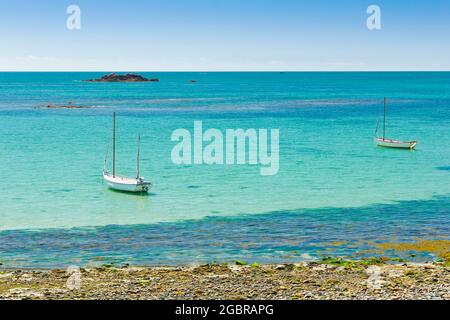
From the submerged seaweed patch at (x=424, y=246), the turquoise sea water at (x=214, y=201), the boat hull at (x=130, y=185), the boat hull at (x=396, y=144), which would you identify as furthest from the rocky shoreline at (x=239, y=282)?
the boat hull at (x=396, y=144)

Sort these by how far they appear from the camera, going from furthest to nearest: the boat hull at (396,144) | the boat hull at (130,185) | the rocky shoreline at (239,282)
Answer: the boat hull at (396,144) → the boat hull at (130,185) → the rocky shoreline at (239,282)

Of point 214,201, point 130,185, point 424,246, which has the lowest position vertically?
point 424,246

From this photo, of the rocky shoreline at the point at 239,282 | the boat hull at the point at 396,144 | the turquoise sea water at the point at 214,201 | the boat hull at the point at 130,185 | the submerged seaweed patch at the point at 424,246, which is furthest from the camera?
the boat hull at the point at 396,144

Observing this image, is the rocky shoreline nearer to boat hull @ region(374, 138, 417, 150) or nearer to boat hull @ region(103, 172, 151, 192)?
boat hull @ region(103, 172, 151, 192)

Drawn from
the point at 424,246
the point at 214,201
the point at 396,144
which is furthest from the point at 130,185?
the point at 396,144

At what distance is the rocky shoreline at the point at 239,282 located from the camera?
22172 mm

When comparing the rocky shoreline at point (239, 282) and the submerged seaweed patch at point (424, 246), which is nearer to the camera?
the rocky shoreline at point (239, 282)

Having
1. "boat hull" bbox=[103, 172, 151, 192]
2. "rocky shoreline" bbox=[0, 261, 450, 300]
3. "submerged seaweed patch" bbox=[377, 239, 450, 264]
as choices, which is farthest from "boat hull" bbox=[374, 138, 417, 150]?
"rocky shoreline" bbox=[0, 261, 450, 300]

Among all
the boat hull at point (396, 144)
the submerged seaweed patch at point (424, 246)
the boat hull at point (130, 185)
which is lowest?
the submerged seaweed patch at point (424, 246)

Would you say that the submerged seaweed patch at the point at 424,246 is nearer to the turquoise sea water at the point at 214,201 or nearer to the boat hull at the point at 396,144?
the turquoise sea water at the point at 214,201

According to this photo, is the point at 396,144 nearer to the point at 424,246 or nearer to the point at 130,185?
the point at 130,185

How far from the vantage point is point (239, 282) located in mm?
24391

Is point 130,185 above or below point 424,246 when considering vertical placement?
above
